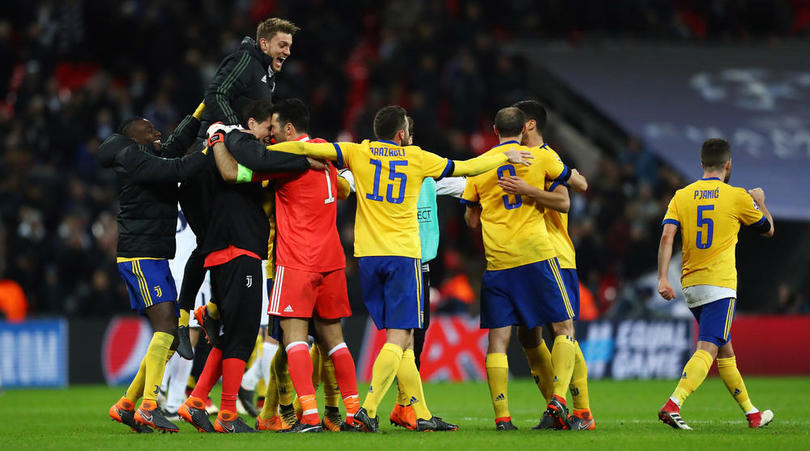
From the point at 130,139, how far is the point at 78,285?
9034 mm

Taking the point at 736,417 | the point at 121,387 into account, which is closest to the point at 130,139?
the point at 736,417

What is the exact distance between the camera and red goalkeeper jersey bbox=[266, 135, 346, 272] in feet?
27.2

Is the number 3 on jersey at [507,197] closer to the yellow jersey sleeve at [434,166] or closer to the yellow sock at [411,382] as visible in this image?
the yellow jersey sleeve at [434,166]

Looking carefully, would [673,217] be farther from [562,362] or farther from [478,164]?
[478,164]

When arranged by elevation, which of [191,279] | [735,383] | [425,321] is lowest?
[735,383]

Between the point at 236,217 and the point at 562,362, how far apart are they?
262cm

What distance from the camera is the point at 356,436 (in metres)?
7.91

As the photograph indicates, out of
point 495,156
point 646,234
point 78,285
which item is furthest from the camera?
point 646,234

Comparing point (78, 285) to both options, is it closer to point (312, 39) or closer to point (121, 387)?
point (121, 387)

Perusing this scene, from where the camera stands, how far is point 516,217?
8.72 m

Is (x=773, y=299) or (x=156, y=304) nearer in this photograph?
(x=156, y=304)

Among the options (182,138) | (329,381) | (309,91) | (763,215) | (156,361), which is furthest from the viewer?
(309,91)

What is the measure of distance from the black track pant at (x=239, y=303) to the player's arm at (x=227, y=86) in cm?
118

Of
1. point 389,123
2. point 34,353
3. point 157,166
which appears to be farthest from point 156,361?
point 34,353
